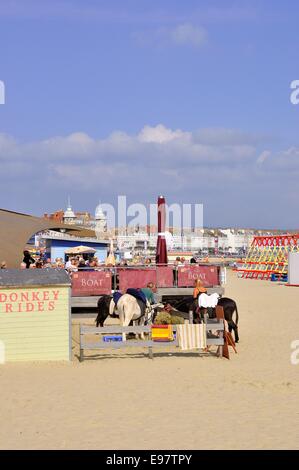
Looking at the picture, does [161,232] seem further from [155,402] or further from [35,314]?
[155,402]

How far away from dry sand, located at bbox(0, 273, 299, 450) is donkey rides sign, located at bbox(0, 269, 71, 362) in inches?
18.3

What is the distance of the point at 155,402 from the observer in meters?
10.7

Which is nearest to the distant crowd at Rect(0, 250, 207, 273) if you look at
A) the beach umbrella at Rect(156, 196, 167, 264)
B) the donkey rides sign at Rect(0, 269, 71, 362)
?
the beach umbrella at Rect(156, 196, 167, 264)

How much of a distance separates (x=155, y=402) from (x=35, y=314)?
4.78 m

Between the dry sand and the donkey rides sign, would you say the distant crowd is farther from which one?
the dry sand

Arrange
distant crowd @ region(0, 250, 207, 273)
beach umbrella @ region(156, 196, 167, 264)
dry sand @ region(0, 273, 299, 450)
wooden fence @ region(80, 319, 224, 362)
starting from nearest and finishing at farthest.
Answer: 1. dry sand @ region(0, 273, 299, 450)
2. wooden fence @ region(80, 319, 224, 362)
3. distant crowd @ region(0, 250, 207, 273)
4. beach umbrella @ region(156, 196, 167, 264)

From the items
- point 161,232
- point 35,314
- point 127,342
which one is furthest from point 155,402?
point 161,232

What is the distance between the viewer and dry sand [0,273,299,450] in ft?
28.5

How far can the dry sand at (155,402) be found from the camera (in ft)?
28.5

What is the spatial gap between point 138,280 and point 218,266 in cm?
273

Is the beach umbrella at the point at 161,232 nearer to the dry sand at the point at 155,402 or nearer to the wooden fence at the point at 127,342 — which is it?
the dry sand at the point at 155,402

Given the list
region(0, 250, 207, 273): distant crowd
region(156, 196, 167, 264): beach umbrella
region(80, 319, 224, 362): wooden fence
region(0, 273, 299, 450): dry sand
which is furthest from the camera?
region(156, 196, 167, 264): beach umbrella

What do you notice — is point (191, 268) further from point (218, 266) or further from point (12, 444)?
point (12, 444)

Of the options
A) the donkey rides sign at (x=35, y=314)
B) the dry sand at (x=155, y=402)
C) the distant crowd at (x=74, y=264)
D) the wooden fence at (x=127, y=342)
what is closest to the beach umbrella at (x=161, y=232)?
the distant crowd at (x=74, y=264)
